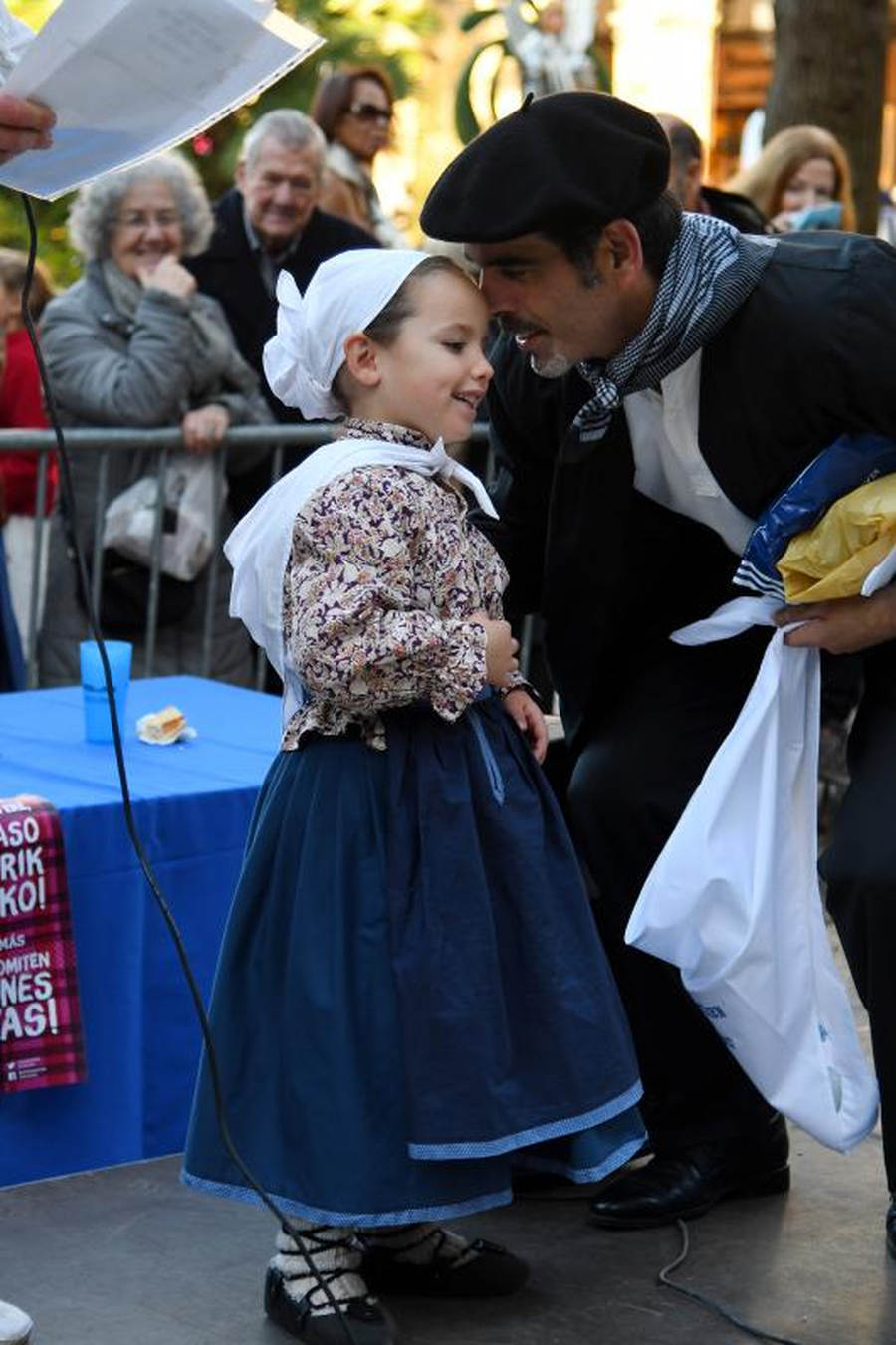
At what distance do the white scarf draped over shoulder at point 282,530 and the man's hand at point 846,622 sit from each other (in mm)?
571

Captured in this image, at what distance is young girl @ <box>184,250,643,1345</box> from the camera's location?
3.12 meters

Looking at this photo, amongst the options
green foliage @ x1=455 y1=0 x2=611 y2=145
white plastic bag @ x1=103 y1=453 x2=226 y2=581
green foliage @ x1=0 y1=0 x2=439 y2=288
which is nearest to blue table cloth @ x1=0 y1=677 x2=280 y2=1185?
white plastic bag @ x1=103 y1=453 x2=226 y2=581

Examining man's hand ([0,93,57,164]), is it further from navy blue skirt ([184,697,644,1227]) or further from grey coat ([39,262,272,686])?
grey coat ([39,262,272,686])

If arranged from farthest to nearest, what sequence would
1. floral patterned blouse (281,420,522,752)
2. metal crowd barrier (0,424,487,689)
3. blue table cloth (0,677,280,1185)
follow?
1. metal crowd barrier (0,424,487,689)
2. blue table cloth (0,677,280,1185)
3. floral patterned blouse (281,420,522,752)

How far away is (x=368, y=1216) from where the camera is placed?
124 inches

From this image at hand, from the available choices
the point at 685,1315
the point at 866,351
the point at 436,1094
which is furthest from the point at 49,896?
the point at 866,351

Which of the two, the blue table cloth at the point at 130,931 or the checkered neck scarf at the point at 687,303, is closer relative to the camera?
the checkered neck scarf at the point at 687,303

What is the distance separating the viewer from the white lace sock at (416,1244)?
3.40 metres

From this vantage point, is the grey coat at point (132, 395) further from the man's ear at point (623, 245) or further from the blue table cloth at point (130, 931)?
the man's ear at point (623, 245)

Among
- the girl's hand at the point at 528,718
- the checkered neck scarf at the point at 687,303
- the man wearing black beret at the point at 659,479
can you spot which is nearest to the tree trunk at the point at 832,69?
the man wearing black beret at the point at 659,479

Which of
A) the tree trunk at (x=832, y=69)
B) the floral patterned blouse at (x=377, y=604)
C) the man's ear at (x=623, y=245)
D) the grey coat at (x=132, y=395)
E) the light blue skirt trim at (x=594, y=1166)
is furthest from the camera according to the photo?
the tree trunk at (x=832, y=69)

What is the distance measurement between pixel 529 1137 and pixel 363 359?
1.11 metres

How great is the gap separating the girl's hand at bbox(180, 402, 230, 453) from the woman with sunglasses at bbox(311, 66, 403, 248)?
1637mm

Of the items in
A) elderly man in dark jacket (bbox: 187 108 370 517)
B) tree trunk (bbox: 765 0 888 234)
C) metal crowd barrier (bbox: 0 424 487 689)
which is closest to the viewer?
metal crowd barrier (bbox: 0 424 487 689)
